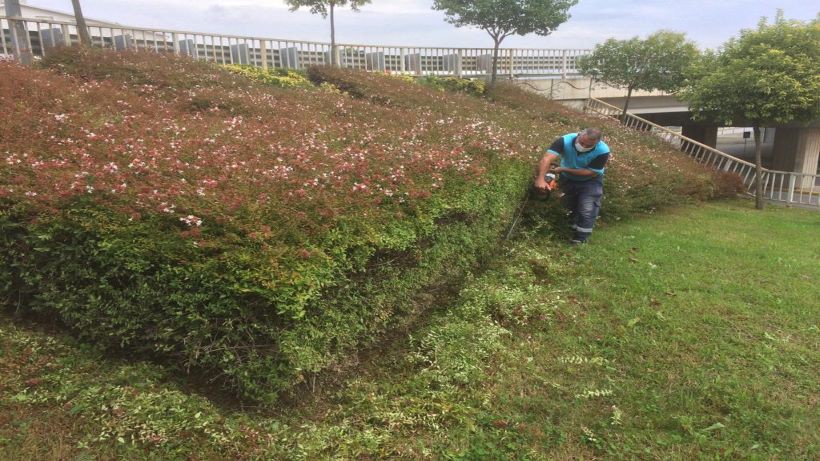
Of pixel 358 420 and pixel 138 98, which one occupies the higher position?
pixel 138 98

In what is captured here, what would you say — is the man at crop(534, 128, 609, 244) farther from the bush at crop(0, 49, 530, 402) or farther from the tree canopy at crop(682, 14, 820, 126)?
the tree canopy at crop(682, 14, 820, 126)

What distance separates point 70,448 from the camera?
2242 mm

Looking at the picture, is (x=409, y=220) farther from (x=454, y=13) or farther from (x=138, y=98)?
(x=454, y=13)

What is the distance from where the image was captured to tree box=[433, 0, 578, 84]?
1559 cm

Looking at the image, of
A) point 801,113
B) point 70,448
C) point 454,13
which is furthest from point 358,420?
point 454,13

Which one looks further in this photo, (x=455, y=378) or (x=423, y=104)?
(x=423, y=104)

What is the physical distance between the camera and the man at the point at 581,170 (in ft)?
19.4

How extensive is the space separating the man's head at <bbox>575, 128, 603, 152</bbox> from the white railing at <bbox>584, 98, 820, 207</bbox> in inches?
392

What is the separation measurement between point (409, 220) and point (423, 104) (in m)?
6.83

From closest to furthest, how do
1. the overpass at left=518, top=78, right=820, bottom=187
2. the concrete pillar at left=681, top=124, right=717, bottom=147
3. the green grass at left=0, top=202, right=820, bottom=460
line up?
the green grass at left=0, top=202, right=820, bottom=460
the overpass at left=518, top=78, right=820, bottom=187
the concrete pillar at left=681, top=124, right=717, bottom=147

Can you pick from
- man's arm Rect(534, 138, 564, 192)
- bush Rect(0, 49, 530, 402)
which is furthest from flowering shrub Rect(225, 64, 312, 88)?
man's arm Rect(534, 138, 564, 192)

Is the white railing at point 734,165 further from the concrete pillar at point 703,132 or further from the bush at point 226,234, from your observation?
the bush at point 226,234

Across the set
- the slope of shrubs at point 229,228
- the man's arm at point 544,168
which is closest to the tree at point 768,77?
the man's arm at point 544,168

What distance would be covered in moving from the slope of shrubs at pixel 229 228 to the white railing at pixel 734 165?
12.1 m
